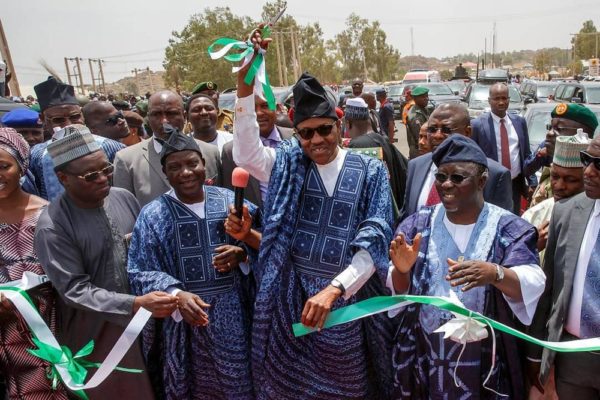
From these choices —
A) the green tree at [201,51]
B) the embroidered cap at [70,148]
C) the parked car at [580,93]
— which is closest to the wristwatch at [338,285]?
the embroidered cap at [70,148]

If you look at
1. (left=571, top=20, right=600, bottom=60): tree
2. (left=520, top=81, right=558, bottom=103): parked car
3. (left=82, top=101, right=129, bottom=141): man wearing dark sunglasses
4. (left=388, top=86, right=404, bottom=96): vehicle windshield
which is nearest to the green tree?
(left=388, top=86, right=404, bottom=96): vehicle windshield

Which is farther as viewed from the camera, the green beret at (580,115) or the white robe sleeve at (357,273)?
the green beret at (580,115)

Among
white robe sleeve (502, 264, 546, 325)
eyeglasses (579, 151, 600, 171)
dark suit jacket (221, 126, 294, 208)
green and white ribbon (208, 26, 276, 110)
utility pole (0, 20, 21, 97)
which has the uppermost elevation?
utility pole (0, 20, 21, 97)

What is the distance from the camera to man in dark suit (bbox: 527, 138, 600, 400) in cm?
233

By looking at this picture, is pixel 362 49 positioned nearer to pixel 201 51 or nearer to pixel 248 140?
pixel 201 51

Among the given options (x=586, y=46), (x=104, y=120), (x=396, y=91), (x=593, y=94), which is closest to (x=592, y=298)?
(x=104, y=120)

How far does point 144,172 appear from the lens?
376cm

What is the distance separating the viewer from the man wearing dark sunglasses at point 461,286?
7.69 ft

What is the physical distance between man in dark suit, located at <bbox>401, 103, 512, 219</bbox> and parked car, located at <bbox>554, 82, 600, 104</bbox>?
11486 millimetres

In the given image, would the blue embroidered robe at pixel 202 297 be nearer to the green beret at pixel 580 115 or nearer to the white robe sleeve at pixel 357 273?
the white robe sleeve at pixel 357 273

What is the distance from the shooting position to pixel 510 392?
2.46 meters

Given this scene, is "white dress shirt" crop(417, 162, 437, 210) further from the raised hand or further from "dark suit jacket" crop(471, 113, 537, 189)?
"dark suit jacket" crop(471, 113, 537, 189)

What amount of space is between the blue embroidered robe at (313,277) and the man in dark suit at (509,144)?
2853mm

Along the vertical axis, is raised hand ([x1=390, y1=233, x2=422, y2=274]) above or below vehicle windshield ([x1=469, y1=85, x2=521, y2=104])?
above
